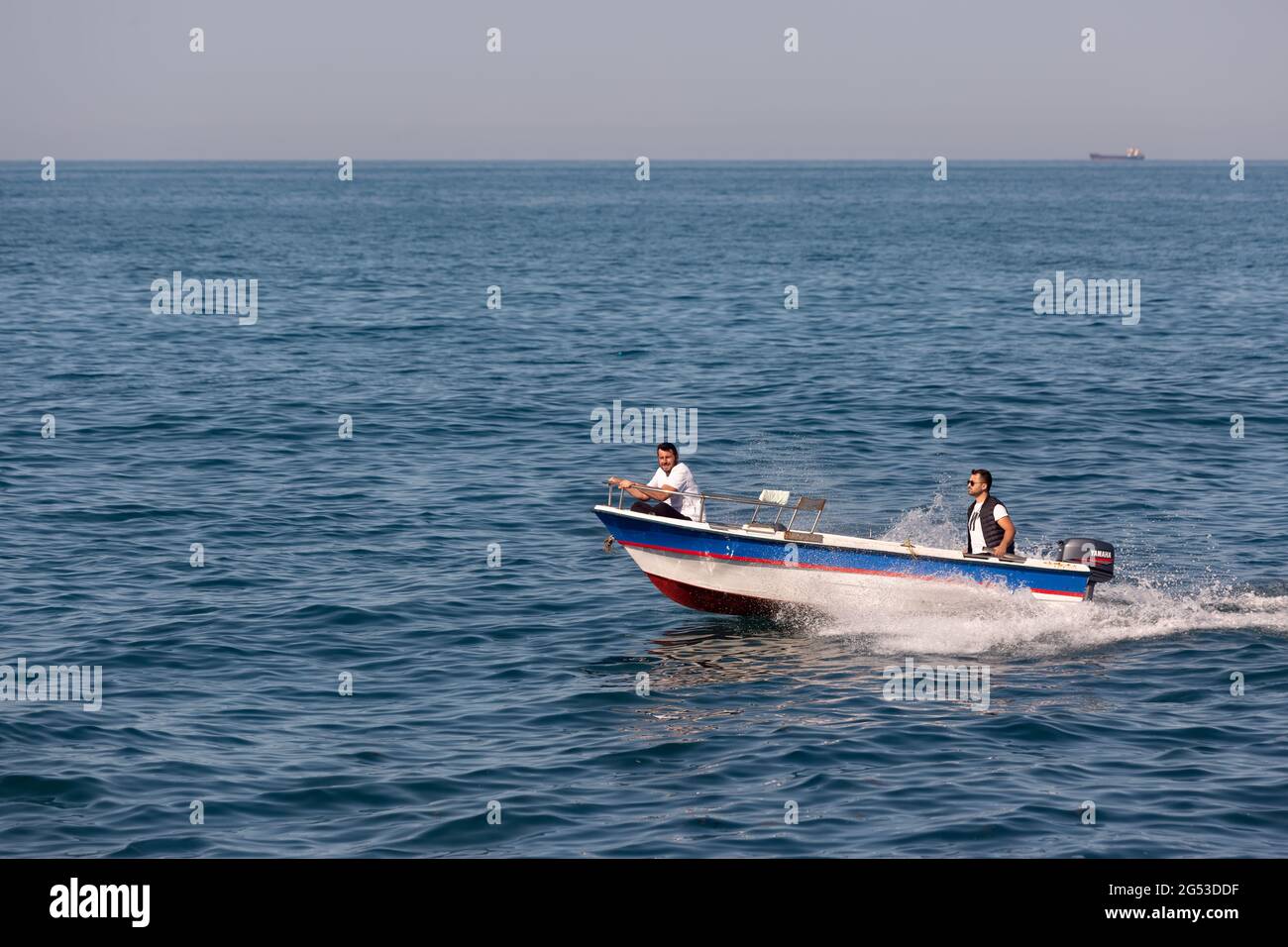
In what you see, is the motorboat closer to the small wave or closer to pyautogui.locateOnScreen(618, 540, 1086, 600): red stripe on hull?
pyautogui.locateOnScreen(618, 540, 1086, 600): red stripe on hull

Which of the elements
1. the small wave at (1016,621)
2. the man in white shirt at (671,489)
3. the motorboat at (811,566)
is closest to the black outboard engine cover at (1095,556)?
the motorboat at (811,566)

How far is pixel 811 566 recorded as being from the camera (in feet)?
66.5

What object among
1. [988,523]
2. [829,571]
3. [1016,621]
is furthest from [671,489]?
[1016,621]

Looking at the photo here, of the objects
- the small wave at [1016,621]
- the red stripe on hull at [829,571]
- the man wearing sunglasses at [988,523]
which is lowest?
the small wave at [1016,621]

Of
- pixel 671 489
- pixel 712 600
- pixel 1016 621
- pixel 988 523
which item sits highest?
pixel 671 489

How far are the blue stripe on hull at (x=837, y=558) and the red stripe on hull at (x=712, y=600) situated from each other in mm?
607

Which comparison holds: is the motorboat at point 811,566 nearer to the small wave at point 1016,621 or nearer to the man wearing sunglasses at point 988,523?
the small wave at point 1016,621

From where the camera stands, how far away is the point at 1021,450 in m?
31.5

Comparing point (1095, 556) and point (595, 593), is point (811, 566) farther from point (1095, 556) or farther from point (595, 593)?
point (1095, 556)

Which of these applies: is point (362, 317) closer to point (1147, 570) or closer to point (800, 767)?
point (1147, 570)

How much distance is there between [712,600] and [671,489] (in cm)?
178

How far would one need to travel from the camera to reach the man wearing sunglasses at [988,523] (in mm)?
20188
